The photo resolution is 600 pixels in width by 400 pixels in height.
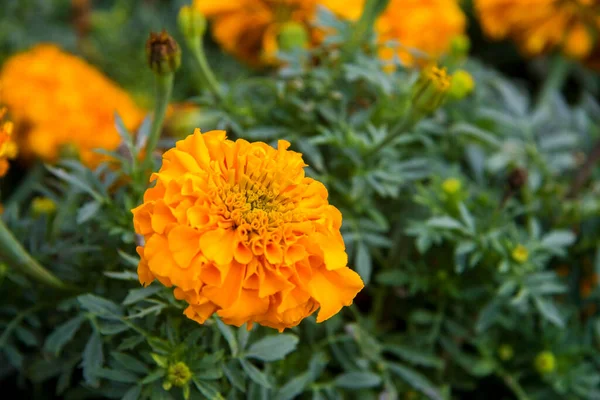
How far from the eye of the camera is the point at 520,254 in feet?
2.81

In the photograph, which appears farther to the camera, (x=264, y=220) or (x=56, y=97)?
(x=56, y=97)

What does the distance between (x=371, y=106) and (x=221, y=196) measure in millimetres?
473

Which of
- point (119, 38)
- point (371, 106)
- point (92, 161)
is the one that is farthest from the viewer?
point (119, 38)

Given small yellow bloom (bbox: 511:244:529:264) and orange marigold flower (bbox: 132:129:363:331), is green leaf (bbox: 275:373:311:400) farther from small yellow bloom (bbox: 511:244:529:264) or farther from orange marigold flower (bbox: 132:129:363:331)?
small yellow bloom (bbox: 511:244:529:264)

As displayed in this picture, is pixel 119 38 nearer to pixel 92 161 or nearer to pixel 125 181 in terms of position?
pixel 92 161

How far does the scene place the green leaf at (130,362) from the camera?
63cm

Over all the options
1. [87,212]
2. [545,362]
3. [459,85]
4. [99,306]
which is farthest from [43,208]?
[545,362]

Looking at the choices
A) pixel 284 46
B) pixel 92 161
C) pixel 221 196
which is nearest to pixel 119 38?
pixel 92 161

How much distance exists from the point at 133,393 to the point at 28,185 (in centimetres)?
61

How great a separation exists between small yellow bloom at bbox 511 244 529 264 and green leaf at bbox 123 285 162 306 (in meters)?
0.47

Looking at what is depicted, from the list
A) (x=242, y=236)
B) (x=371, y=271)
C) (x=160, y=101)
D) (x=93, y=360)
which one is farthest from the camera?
(x=371, y=271)

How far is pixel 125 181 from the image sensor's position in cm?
84

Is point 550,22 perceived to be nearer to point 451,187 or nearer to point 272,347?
point 451,187

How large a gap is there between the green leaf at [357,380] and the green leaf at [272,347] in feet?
0.47
